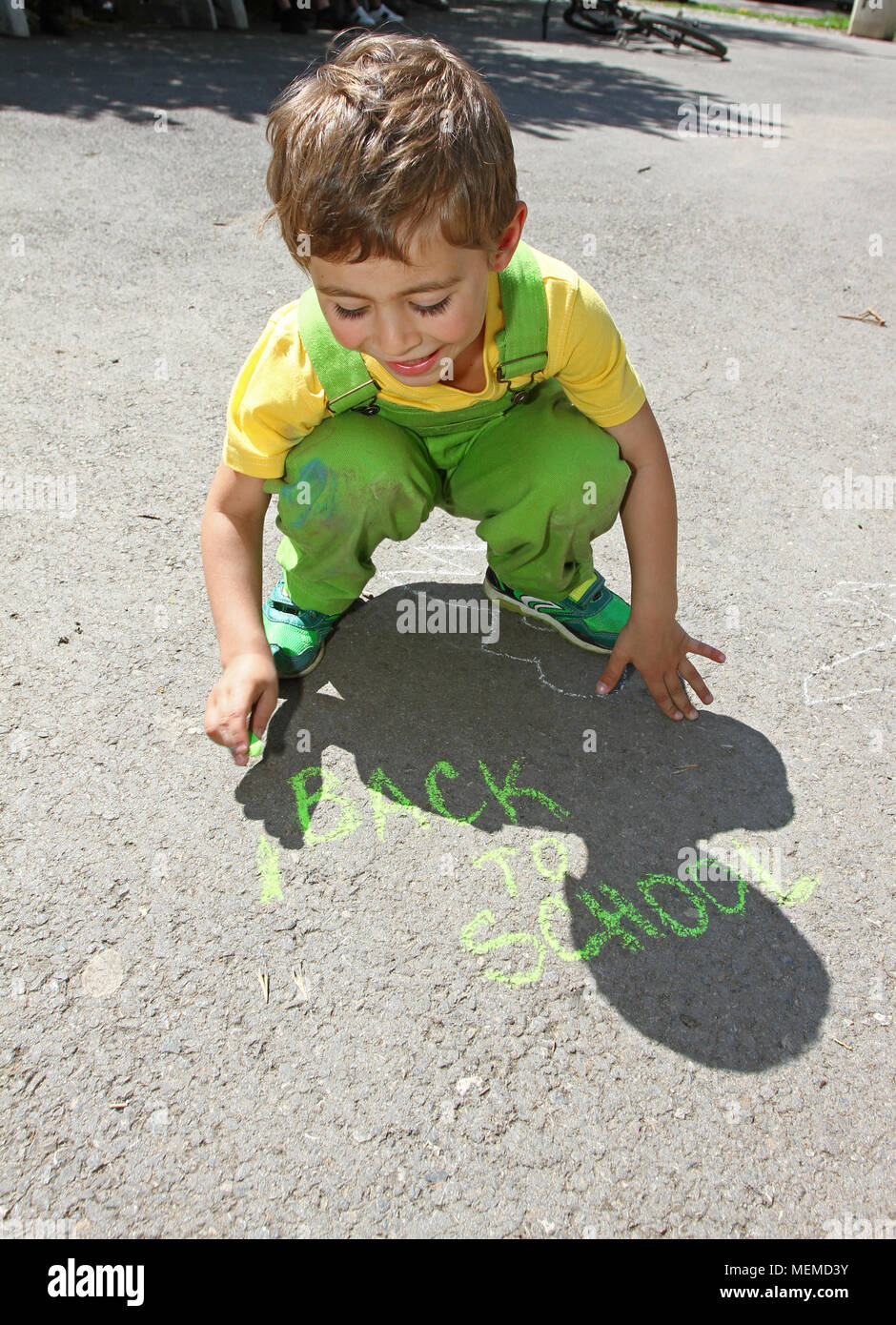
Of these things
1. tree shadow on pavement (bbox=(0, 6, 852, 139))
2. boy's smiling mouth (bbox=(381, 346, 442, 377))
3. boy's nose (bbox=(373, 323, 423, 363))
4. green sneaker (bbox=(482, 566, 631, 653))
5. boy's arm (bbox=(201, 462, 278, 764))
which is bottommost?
green sneaker (bbox=(482, 566, 631, 653))

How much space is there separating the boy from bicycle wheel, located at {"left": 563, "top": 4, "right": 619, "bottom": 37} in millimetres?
10827

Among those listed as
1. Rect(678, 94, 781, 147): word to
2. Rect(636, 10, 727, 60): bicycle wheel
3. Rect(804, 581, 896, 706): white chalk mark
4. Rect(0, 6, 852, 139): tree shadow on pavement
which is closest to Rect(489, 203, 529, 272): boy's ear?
Rect(804, 581, 896, 706): white chalk mark

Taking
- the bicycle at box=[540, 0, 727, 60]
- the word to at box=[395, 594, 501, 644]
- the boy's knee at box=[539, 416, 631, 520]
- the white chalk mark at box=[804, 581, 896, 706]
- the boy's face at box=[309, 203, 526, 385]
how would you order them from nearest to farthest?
the boy's face at box=[309, 203, 526, 385], the boy's knee at box=[539, 416, 631, 520], the white chalk mark at box=[804, 581, 896, 706], the word to at box=[395, 594, 501, 644], the bicycle at box=[540, 0, 727, 60]

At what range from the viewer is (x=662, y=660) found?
2.19 metres

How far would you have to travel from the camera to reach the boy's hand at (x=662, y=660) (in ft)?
7.09

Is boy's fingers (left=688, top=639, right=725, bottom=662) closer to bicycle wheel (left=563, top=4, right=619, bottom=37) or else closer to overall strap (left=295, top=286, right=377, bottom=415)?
overall strap (left=295, top=286, right=377, bottom=415)

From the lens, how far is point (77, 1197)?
1.45 metres

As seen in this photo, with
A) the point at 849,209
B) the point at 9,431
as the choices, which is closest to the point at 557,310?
the point at 9,431

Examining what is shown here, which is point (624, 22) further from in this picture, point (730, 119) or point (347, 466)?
point (347, 466)

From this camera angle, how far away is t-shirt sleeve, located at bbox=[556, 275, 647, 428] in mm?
1953

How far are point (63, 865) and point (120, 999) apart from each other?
32 cm

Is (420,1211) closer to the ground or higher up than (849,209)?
closer to the ground

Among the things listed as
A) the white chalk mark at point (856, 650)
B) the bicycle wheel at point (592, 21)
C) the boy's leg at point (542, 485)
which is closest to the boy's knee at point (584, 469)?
the boy's leg at point (542, 485)
